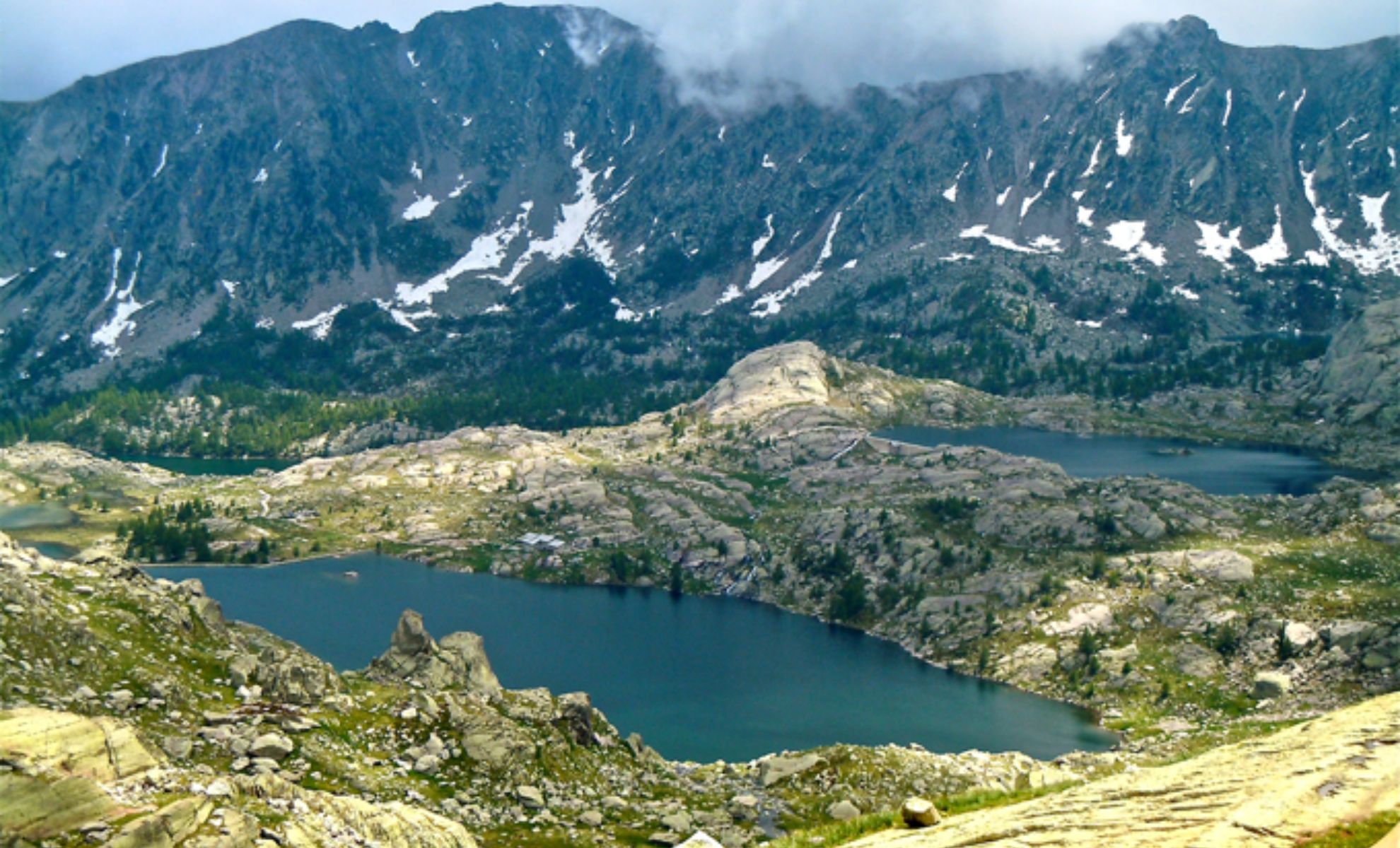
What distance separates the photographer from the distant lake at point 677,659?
83.2m

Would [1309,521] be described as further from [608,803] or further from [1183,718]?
[608,803]

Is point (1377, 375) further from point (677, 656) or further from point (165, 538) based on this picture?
point (165, 538)

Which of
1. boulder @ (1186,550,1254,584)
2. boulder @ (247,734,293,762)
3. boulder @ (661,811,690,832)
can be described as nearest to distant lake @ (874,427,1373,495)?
boulder @ (1186,550,1254,584)

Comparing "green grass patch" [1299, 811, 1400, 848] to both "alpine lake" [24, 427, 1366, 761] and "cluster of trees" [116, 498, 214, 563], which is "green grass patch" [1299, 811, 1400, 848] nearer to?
"alpine lake" [24, 427, 1366, 761]

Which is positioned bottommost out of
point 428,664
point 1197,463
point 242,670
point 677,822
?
point 1197,463

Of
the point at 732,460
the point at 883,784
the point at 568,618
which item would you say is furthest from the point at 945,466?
the point at 883,784

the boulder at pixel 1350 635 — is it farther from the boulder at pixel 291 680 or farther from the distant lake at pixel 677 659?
the boulder at pixel 291 680

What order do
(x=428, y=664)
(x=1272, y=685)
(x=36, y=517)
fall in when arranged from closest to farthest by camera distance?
(x=428, y=664) → (x=1272, y=685) → (x=36, y=517)

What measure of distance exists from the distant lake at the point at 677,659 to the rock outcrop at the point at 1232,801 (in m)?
55.9

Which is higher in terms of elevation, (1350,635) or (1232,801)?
(1232,801)

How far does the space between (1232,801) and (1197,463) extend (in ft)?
573

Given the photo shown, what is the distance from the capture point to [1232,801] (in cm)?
Answer: 1877

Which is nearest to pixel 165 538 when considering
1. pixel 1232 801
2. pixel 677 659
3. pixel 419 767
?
pixel 677 659

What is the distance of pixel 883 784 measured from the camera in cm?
5056
